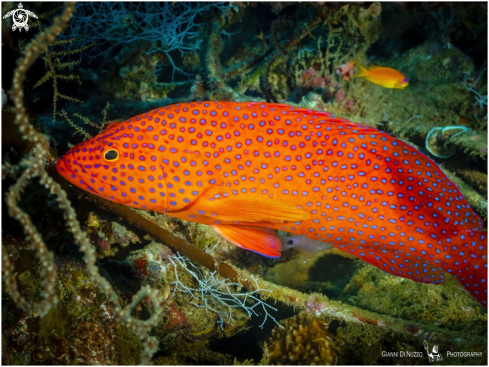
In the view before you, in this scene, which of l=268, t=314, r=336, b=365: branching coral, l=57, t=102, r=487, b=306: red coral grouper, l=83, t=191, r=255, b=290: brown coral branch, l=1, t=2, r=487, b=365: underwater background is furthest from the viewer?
l=83, t=191, r=255, b=290: brown coral branch

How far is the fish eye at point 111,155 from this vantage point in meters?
2.88

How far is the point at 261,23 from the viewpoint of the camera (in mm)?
7754

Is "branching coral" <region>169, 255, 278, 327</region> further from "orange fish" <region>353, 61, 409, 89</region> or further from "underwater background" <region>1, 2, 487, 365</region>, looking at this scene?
"orange fish" <region>353, 61, 409, 89</region>

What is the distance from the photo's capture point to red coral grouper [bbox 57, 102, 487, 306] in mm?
2971

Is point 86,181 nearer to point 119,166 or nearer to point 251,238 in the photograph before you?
point 119,166

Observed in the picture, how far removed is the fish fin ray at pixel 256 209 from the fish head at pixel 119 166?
0.55m

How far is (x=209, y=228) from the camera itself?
429cm

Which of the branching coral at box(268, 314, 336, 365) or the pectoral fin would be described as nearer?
the pectoral fin

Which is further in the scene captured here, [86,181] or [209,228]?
[209,228]

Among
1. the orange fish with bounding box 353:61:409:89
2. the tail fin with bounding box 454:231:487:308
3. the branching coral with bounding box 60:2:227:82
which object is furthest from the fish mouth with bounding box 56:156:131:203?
the orange fish with bounding box 353:61:409:89

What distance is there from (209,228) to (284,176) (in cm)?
175

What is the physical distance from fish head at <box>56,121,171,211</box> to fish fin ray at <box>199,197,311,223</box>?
21.6 inches

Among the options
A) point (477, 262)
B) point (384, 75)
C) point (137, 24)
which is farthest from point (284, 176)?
point (137, 24)

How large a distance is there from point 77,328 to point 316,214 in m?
2.75
